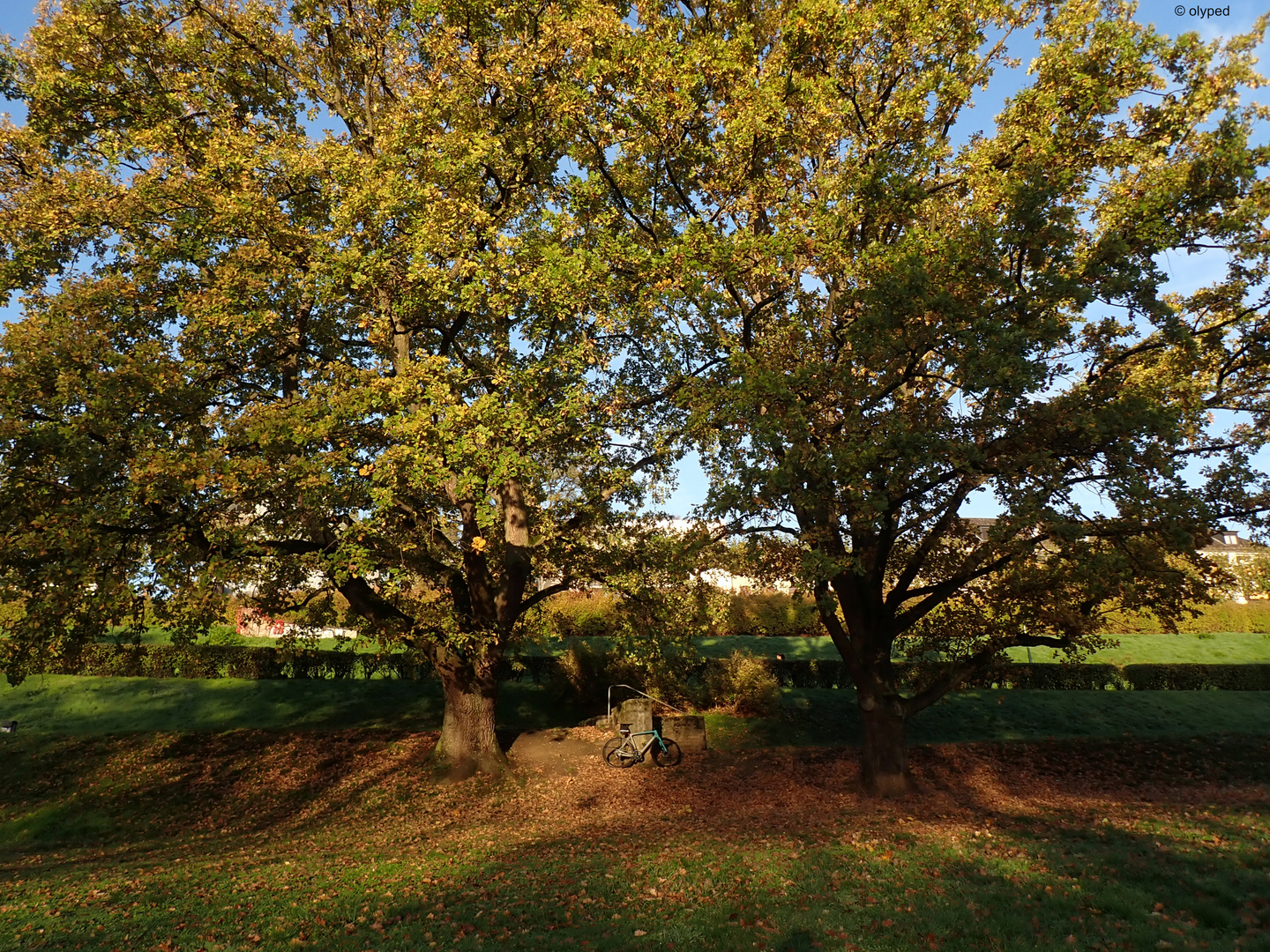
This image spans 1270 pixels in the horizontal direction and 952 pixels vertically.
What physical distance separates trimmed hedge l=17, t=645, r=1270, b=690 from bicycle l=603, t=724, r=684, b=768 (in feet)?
9.05

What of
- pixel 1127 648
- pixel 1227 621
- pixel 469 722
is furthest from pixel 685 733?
pixel 1227 621

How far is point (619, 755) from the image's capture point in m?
19.6

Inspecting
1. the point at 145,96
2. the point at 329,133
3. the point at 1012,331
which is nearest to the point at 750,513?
the point at 1012,331

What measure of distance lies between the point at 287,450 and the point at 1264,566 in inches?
835

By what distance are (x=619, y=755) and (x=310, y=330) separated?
1309 cm

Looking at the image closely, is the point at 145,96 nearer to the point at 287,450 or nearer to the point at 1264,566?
the point at 287,450

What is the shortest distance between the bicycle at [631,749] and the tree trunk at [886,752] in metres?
5.50

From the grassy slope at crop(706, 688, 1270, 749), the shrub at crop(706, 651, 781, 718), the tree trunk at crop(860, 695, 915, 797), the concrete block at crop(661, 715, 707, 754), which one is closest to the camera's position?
the tree trunk at crop(860, 695, 915, 797)

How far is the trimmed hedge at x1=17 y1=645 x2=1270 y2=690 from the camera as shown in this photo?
23.8m

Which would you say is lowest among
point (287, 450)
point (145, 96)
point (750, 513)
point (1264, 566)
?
point (1264, 566)

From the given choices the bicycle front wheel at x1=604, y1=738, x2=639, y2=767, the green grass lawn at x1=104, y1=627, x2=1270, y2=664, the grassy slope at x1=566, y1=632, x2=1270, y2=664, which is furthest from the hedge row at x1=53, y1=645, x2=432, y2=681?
the grassy slope at x1=566, y1=632, x2=1270, y2=664

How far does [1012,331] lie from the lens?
40.1 ft

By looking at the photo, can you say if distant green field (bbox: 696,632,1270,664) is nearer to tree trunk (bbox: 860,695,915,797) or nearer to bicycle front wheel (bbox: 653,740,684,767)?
bicycle front wheel (bbox: 653,740,684,767)

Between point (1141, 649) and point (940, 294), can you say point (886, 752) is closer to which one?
point (940, 294)
